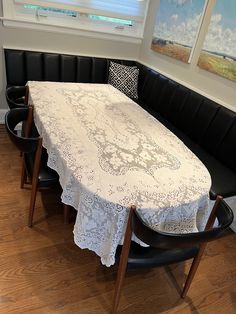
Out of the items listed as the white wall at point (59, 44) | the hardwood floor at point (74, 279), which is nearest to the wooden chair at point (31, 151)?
the hardwood floor at point (74, 279)

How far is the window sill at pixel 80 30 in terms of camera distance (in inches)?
106

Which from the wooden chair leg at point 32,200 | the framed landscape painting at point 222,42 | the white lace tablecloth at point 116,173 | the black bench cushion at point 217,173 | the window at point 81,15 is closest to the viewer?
the white lace tablecloth at point 116,173

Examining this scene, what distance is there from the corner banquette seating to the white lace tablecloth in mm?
533

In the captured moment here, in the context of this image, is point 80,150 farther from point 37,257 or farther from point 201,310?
point 201,310

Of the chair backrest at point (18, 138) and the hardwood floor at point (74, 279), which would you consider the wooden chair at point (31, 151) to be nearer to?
the chair backrest at point (18, 138)

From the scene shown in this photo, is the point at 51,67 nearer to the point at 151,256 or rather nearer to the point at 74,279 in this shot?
the point at 74,279

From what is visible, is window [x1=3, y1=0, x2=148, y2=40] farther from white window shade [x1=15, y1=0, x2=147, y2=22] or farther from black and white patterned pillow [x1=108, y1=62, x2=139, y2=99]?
black and white patterned pillow [x1=108, y1=62, x2=139, y2=99]

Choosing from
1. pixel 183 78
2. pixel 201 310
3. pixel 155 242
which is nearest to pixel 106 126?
pixel 155 242

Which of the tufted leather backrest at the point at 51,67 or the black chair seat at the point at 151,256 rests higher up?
the tufted leather backrest at the point at 51,67

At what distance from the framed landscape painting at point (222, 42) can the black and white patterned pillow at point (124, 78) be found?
0.90 m

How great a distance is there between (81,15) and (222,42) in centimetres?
163

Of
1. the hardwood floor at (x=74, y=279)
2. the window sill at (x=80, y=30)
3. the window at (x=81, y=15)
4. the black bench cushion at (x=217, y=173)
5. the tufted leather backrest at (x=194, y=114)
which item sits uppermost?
the window at (x=81, y=15)

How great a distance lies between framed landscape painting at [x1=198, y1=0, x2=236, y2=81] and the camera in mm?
2182

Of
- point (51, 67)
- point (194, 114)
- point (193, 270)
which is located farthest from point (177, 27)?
point (193, 270)
